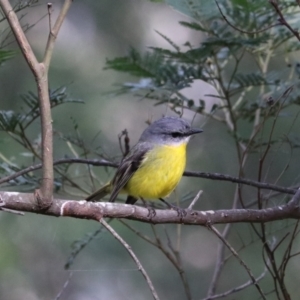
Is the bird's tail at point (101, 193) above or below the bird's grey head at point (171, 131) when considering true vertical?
below

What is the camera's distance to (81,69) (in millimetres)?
6828

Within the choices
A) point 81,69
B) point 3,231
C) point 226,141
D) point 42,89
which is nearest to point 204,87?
point 226,141

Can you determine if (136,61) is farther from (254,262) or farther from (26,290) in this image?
(26,290)

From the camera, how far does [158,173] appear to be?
339cm

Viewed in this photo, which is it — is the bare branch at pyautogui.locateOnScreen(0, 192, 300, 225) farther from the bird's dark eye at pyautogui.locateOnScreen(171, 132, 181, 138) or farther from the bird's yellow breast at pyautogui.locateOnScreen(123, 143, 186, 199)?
the bird's dark eye at pyautogui.locateOnScreen(171, 132, 181, 138)

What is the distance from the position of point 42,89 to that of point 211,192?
4.05 metres

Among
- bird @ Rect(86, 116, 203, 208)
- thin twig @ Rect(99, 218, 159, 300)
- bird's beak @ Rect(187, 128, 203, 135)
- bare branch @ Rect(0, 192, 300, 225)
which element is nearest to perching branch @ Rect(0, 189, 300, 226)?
bare branch @ Rect(0, 192, 300, 225)

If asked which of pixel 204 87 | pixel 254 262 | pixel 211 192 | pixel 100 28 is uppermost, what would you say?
pixel 100 28

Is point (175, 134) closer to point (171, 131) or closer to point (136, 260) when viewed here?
point (171, 131)

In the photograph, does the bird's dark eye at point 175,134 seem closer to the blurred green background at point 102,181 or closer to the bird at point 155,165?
the bird at point 155,165

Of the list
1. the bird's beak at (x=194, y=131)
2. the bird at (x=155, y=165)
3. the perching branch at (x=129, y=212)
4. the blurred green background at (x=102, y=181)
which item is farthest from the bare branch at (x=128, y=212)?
the blurred green background at (x=102, y=181)

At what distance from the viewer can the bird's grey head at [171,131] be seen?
353cm

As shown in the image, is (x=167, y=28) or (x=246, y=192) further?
(x=167, y=28)

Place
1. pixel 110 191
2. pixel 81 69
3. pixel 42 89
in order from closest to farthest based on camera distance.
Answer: pixel 42 89, pixel 110 191, pixel 81 69
